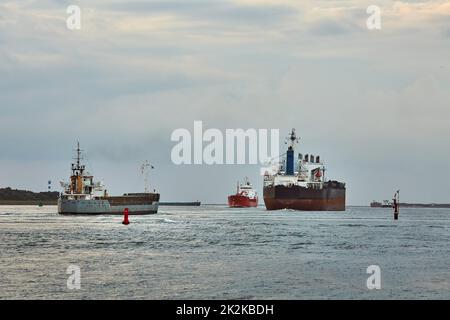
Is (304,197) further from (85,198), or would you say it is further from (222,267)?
(222,267)

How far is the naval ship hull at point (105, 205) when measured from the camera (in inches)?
5684

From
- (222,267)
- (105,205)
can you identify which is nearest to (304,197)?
(105,205)

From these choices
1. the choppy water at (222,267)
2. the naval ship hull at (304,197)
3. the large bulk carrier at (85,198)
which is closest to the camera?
the choppy water at (222,267)

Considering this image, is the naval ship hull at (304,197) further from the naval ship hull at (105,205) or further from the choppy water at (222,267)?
the choppy water at (222,267)

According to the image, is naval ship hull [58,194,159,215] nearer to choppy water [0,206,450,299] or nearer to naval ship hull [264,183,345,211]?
naval ship hull [264,183,345,211]

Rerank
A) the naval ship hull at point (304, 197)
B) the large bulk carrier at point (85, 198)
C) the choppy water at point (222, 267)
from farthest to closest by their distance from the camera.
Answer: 1. the naval ship hull at point (304, 197)
2. the large bulk carrier at point (85, 198)
3. the choppy water at point (222, 267)

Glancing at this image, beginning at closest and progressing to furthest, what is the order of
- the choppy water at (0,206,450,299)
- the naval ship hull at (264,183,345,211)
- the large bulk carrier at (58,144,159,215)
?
the choppy water at (0,206,450,299) < the large bulk carrier at (58,144,159,215) < the naval ship hull at (264,183,345,211)

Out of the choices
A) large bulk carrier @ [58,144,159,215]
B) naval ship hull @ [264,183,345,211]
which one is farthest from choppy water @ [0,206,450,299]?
naval ship hull @ [264,183,345,211]

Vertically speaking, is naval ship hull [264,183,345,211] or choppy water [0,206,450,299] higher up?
naval ship hull [264,183,345,211]

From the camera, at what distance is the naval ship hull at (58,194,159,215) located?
14438 cm

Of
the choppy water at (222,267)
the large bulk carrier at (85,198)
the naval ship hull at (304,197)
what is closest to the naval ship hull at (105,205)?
the large bulk carrier at (85,198)

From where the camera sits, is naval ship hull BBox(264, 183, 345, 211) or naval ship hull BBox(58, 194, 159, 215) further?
naval ship hull BBox(264, 183, 345, 211)

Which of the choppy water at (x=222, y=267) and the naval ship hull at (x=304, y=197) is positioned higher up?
the naval ship hull at (x=304, y=197)
